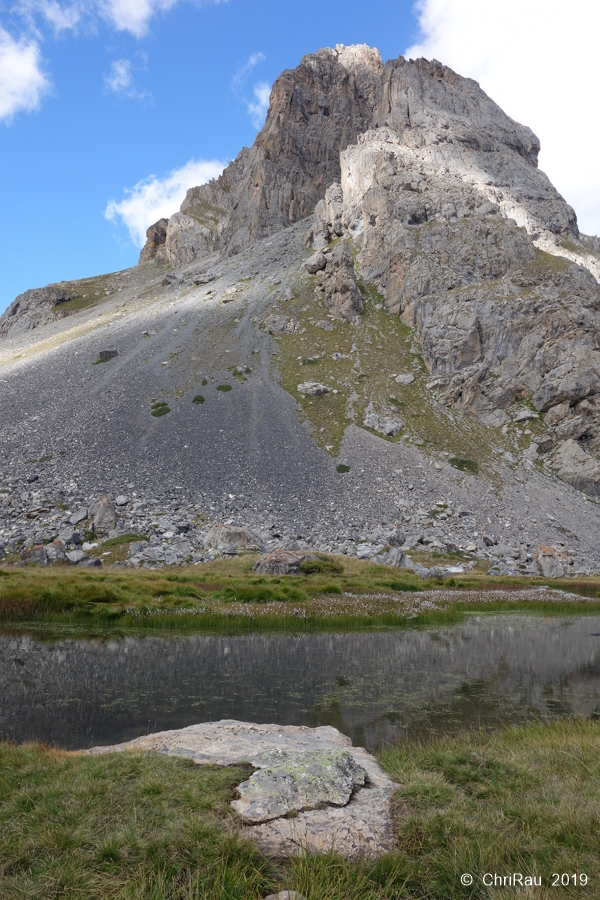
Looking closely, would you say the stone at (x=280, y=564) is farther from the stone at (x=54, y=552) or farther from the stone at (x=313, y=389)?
the stone at (x=313, y=389)

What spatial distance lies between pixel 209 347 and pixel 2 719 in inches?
3400

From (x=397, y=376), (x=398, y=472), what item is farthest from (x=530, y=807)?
(x=397, y=376)

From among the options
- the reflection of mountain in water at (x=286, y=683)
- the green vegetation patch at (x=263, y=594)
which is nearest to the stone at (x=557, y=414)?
the reflection of mountain in water at (x=286, y=683)

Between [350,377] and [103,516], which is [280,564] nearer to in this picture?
[103,516]

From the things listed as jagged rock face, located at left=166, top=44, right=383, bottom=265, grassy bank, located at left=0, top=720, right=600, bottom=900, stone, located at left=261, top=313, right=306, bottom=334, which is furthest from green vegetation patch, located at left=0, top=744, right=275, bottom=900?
jagged rock face, located at left=166, top=44, right=383, bottom=265

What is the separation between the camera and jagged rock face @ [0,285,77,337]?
164 m

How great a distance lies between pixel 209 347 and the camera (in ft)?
311

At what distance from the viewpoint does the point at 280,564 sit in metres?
39.9

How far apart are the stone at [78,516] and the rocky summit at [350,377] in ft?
0.64

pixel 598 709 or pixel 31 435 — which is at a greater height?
pixel 31 435

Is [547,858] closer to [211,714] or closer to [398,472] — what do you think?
[211,714]

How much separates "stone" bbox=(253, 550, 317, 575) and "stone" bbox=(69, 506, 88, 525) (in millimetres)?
18844

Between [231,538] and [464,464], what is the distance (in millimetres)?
38363

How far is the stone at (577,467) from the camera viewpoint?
7388 cm
